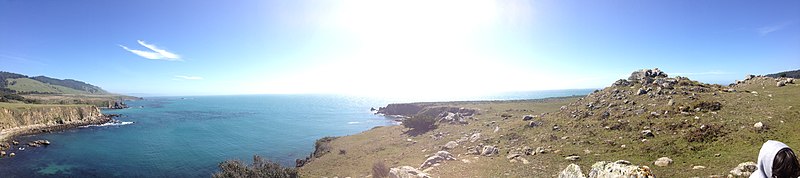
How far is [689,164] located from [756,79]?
30062 millimetres

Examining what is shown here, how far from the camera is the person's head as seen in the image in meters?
5.12

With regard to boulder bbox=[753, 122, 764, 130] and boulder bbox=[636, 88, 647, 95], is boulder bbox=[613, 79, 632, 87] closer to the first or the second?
boulder bbox=[636, 88, 647, 95]

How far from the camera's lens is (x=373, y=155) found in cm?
3797

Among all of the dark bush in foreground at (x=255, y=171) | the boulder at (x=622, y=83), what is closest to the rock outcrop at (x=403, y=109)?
the boulder at (x=622, y=83)

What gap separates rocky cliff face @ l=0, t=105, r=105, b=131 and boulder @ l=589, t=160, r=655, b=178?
106160 mm

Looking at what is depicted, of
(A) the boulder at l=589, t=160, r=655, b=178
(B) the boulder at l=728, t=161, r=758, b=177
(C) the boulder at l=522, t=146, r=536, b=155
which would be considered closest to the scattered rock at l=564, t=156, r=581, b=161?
(C) the boulder at l=522, t=146, r=536, b=155

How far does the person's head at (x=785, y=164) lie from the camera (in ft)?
16.8

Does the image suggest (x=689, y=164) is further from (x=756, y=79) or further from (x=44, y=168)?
(x=44, y=168)

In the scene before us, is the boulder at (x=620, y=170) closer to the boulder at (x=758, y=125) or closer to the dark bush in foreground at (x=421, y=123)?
the boulder at (x=758, y=125)

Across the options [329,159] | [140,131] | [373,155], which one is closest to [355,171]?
[373,155]

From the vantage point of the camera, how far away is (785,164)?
5.14m

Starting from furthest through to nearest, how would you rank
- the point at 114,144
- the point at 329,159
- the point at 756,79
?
the point at 114,144
the point at 329,159
the point at 756,79

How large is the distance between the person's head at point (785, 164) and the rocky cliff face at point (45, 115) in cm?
10877

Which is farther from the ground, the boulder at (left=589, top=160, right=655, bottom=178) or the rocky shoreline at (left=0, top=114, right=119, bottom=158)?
the boulder at (left=589, top=160, right=655, bottom=178)
